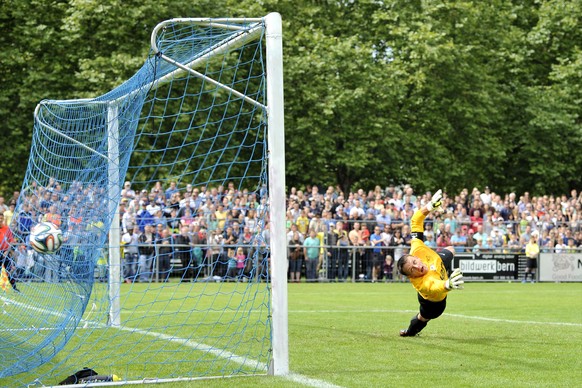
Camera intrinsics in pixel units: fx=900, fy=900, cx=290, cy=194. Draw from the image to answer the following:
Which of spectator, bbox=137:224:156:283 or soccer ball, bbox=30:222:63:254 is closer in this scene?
soccer ball, bbox=30:222:63:254

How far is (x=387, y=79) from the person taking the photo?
1414 inches

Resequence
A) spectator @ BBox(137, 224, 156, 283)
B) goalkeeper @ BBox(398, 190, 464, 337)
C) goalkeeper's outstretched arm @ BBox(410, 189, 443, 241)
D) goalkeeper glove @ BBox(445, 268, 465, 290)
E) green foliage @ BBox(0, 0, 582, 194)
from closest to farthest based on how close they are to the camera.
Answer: goalkeeper glove @ BBox(445, 268, 465, 290) → goalkeeper @ BBox(398, 190, 464, 337) → goalkeeper's outstretched arm @ BBox(410, 189, 443, 241) → spectator @ BBox(137, 224, 156, 283) → green foliage @ BBox(0, 0, 582, 194)

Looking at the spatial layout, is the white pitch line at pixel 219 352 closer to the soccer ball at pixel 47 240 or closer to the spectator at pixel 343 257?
the soccer ball at pixel 47 240

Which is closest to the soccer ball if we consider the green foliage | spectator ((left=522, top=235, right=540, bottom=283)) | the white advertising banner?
spectator ((left=522, top=235, right=540, bottom=283))

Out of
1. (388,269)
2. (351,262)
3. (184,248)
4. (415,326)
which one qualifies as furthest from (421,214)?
(388,269)

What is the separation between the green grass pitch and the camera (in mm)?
8000

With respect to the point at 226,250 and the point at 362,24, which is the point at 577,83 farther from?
the point at 226,250

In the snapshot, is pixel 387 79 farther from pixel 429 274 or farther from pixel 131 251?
pixel 429 274

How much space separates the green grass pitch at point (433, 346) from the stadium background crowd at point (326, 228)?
4.74 metres

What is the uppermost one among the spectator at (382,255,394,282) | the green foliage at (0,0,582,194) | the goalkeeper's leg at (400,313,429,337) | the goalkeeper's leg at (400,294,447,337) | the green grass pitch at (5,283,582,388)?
the green foliage at (0,0,582,194)

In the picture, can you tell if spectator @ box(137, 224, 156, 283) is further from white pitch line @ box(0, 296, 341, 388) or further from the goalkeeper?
the goalkeeper

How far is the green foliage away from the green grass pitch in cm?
1685

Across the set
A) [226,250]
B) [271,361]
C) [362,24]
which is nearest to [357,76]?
[362,24]

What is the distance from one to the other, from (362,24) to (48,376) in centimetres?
3239
